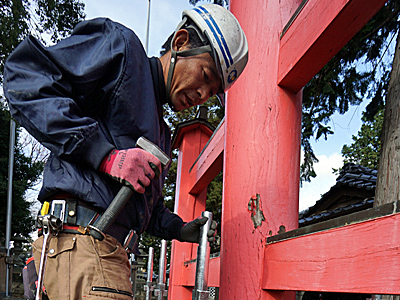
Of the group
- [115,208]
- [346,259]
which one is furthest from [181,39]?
[346,259]

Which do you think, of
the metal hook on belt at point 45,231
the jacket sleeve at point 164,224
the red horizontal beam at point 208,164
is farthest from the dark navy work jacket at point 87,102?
the red horizontal beam at point 208,164

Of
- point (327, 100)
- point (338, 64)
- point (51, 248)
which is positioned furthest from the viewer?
point (327, 100)

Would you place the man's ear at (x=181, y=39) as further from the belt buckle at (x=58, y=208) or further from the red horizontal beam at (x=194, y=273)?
the red horizontal beam at (x=194, y=273)

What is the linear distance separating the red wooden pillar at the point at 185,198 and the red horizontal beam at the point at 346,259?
276cm

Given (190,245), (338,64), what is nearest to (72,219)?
(190,245)

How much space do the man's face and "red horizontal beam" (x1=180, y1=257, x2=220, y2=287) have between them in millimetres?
1102

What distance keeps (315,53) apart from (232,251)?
943 millimetres

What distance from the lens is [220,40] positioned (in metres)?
1.58

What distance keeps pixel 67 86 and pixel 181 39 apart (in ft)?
1.65

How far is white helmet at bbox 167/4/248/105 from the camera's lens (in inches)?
62.4

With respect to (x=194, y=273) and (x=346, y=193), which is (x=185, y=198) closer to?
(x=194, y=273)

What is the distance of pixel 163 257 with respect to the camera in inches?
191

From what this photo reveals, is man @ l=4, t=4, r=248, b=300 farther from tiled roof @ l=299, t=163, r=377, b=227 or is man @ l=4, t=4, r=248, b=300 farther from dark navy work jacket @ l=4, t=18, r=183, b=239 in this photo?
tiled roof @ l=299, t=163, r=377, b=227

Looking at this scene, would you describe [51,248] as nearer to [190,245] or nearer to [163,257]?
[190,245]
